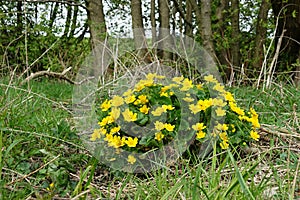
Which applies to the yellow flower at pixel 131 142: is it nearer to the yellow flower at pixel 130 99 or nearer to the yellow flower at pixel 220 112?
the yellow flower at pixel 130 99

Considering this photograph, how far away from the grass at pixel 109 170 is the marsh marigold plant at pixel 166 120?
0.10 m

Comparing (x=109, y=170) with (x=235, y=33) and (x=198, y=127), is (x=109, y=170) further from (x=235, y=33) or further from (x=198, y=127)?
(x=235, y=33)

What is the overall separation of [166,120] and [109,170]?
12.5 inches

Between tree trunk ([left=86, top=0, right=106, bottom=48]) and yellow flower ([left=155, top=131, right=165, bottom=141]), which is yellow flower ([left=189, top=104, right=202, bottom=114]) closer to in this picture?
yellow flower ([left=155, top=131, right=165, bottom=141])

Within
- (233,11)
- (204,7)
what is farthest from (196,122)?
(233,11)

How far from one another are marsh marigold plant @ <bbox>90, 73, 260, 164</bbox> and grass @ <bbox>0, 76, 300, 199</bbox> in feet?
0.32

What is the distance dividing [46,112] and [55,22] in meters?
4.83

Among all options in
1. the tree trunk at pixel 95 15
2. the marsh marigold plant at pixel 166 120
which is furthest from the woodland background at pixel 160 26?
the marsh marigold plant at pixel 166 120

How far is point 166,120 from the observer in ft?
5.12

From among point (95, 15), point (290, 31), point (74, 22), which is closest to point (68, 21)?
point (74, 22)

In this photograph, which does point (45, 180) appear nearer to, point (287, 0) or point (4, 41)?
point (287, 0)

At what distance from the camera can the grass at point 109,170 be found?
3.46ft

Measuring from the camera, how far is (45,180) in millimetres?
1315

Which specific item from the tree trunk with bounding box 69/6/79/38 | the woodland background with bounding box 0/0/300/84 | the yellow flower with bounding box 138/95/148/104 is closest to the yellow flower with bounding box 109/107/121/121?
the yellow flower with bounding box 138/95/148/104
